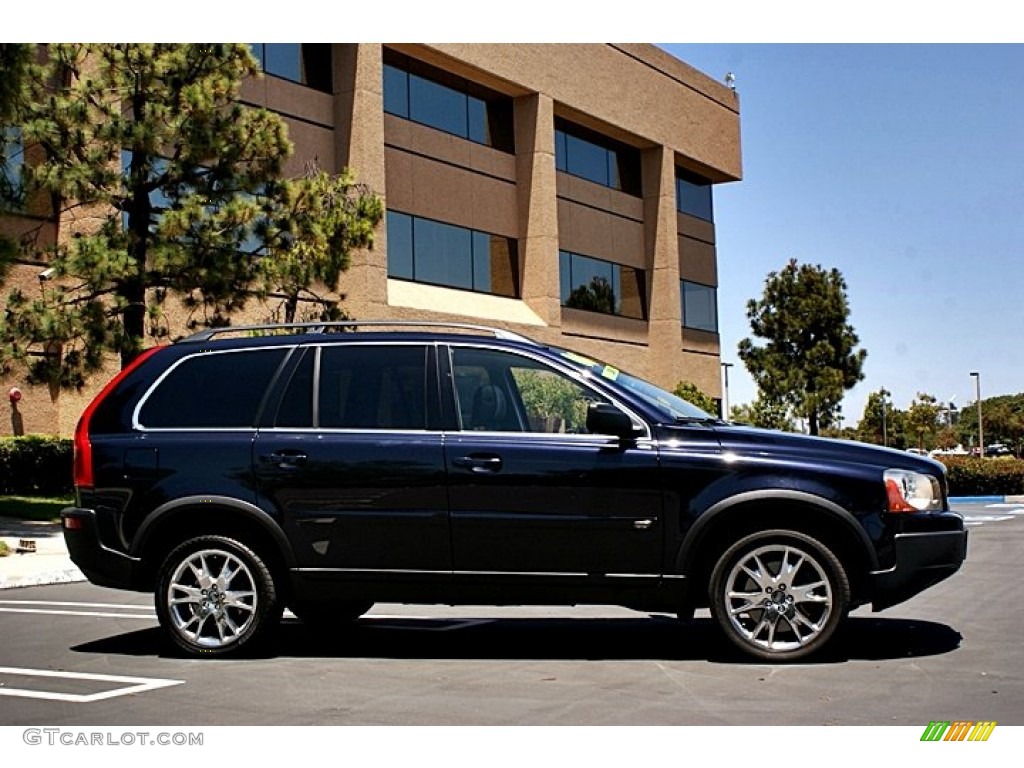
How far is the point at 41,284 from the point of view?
2442cm

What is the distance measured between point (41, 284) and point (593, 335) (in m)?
20.3

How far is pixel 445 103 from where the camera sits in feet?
117

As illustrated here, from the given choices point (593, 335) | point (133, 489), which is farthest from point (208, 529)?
point (593, 335)

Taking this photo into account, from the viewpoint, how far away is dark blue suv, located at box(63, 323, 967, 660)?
7.47 m

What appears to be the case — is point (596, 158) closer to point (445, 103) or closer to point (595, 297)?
point (595, 297)

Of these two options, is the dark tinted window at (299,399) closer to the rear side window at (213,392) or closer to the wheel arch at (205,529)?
the rear side window at (213,392)

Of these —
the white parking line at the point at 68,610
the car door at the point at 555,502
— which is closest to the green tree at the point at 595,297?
the white parking line at the point at 68,610

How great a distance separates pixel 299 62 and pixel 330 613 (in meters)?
24.0

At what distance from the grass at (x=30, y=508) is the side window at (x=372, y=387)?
15.2m

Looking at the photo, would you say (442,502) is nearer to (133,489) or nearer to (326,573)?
(326,573)

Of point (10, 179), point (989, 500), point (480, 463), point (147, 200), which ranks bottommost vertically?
point (989, 500)

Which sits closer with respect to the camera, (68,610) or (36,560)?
(68,610)

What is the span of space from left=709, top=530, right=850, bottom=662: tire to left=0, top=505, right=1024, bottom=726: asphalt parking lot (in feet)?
0.58
